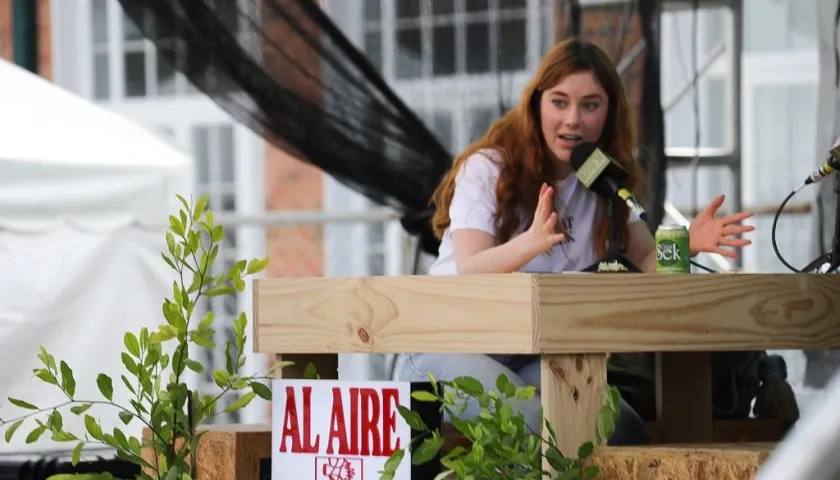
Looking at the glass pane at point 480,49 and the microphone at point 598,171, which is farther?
the glass pane at point 480,49

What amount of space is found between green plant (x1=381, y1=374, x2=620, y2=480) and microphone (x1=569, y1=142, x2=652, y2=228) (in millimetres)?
709

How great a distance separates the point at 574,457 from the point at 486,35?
205 cm

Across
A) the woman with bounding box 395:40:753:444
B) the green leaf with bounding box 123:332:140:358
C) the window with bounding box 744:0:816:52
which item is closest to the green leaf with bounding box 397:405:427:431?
the green leaf with bounding box 123:332:140:358

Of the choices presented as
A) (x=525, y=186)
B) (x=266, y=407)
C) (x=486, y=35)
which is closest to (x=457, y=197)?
Answer: (x=525, y=186)

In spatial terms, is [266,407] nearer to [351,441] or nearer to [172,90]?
[172,90]

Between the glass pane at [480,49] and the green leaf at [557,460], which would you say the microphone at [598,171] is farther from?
the glass pane at [480,49]

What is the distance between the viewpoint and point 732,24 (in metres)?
3.79

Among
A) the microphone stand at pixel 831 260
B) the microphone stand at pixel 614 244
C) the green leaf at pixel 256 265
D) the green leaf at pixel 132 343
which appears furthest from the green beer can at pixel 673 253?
the green leaf at pixel 132 343

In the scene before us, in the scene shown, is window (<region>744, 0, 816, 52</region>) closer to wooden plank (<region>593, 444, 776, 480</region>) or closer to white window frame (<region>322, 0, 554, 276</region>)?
white window frame (<region>322, 0, 554, 276</region>)

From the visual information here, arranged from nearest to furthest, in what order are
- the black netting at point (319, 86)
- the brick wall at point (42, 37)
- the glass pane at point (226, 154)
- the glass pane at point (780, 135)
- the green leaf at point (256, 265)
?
the green leaf at point (256, 265) < the black netting at point (319, 86) < the glass pane at point (780, 135) < the brick wall at point (42, 37) < the glass pane at point (226, 154)

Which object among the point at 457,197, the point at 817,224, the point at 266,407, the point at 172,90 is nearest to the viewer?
the point at 457,197

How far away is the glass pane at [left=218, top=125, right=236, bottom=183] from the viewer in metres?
7.54

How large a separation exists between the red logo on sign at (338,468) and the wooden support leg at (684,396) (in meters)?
0.87

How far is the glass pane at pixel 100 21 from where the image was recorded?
24.9ft
